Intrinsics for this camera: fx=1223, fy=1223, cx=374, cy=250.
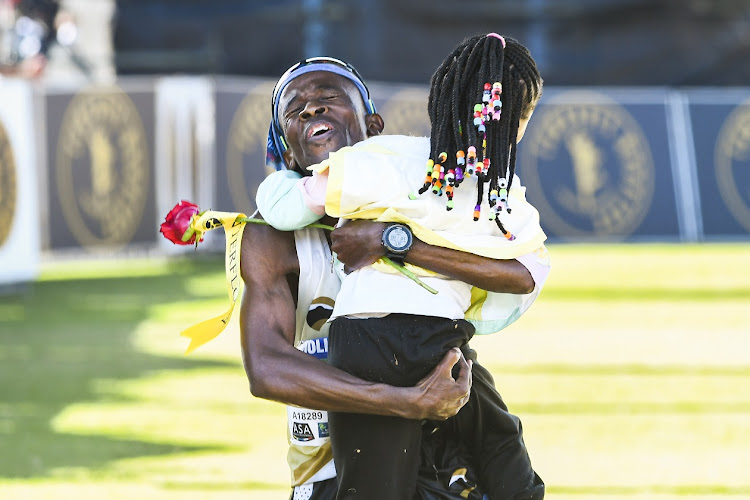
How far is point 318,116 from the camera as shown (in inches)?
124

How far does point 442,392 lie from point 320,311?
0.46m

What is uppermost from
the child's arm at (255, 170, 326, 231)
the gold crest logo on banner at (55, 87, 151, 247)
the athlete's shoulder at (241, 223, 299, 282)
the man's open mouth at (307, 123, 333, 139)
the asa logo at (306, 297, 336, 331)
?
the man's open mouth at (307, 123, 333, 139)

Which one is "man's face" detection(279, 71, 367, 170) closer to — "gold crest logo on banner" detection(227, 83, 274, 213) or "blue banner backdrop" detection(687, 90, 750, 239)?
"gold crest logo on banner" detection(227, 83, 274, 213)

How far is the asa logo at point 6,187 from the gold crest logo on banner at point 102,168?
169cm

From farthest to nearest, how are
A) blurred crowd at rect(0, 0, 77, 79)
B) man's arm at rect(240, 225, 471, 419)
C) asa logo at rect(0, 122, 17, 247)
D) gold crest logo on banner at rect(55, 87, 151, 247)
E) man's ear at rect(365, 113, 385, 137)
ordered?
blurred crowd at rect(0, 0, 77, 79) < gold crest logo on banner at rect(55, 87, 151, 247) < asa logo at rect(0, 122, 17, 247) < man's ear at rect(365, 113, 385, 137) < man's arm at rect(240, 225, 471, 419)

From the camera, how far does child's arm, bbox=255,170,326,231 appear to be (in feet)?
9.37

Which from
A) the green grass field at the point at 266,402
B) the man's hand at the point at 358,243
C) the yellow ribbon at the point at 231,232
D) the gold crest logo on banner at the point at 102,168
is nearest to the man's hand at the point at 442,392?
the man's hand at the point at 358,243

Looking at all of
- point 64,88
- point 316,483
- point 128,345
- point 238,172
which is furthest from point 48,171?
point 316,483

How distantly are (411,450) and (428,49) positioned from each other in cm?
2282

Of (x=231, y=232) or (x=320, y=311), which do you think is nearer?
(x=231, y=232)

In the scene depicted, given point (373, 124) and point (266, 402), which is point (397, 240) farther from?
point (266, 402)

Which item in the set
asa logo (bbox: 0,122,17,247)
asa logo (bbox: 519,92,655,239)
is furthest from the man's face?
asa logo (bbox: 519,92,655,239)

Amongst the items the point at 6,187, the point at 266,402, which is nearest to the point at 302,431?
the point at 266,402

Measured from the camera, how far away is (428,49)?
25.2 metres
